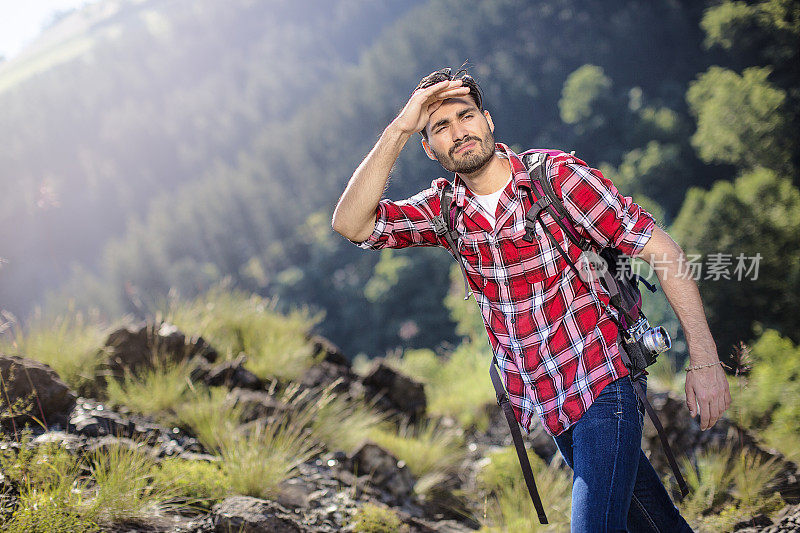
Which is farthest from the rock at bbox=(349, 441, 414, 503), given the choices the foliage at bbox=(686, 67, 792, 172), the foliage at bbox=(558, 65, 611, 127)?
the foliage at bbox=(558, 65, 611, 127)

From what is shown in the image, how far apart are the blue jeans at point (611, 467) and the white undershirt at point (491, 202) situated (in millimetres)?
665

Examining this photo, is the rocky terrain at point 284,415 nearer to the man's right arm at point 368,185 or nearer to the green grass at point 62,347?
the green grass at point 62,347

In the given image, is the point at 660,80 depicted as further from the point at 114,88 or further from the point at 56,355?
the point at 114,88

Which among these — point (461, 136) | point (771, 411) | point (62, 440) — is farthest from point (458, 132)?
point (771, 411)

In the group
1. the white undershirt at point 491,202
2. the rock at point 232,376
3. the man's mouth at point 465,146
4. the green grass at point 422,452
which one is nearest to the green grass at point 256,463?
the green grass at point 422,452

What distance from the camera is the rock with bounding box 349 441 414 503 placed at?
4078 millimetres

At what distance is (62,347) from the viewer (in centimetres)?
451

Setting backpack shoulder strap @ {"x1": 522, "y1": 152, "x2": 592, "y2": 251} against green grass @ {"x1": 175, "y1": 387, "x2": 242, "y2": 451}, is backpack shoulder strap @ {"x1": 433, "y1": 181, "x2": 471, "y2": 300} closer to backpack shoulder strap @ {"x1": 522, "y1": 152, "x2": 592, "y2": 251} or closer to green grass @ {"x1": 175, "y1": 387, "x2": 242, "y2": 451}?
backpack shoulder strap @ {"x1": 522, "y1": 152, "x2": 592, "y2": 251}

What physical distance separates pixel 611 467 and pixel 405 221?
3.44ft

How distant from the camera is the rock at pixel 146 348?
4.68 m

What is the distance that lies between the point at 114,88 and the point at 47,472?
310 ft

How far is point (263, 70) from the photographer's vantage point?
294ft

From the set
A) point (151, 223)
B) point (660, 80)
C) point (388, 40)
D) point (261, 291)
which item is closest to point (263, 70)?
point (388, 40)

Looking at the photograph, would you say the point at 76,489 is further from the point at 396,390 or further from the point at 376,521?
the point at 396,390
